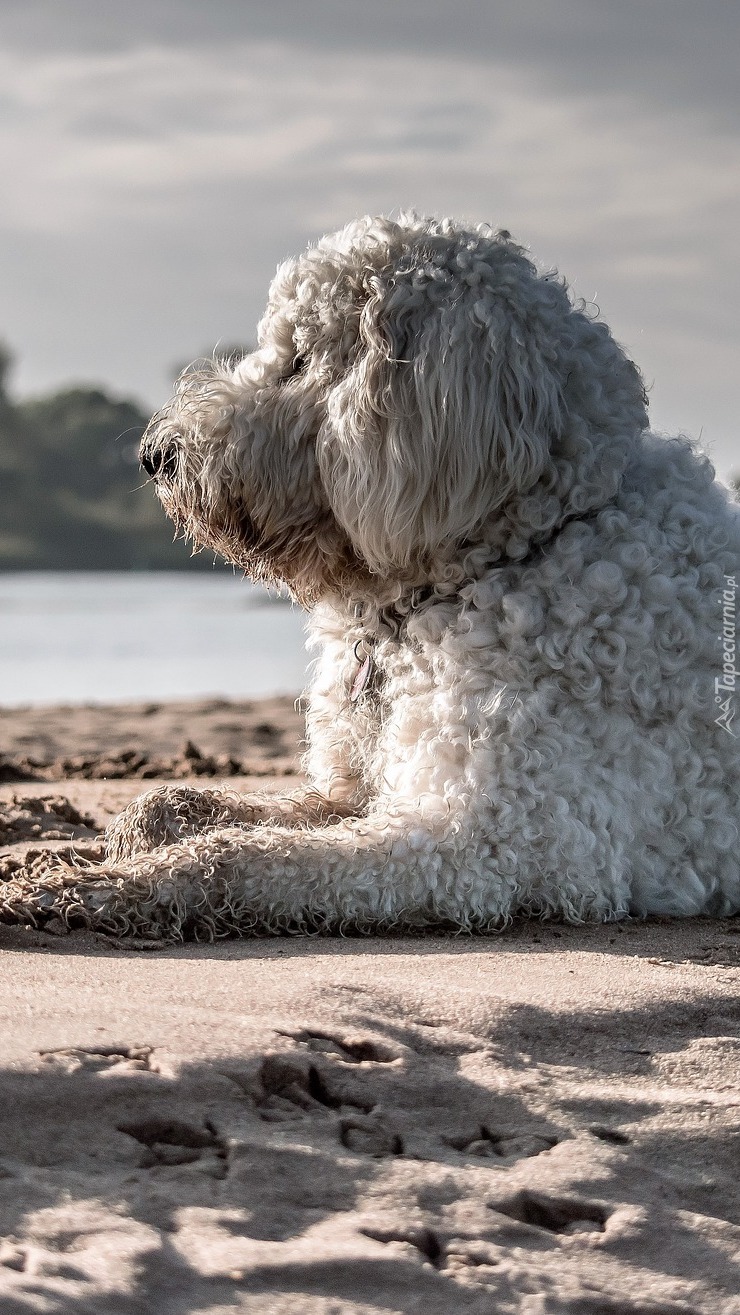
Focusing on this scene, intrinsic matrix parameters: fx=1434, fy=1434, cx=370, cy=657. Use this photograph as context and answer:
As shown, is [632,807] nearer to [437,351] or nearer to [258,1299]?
[437,351]

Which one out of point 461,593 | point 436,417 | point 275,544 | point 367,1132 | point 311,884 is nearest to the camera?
point 367,1132

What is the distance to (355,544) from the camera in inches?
177

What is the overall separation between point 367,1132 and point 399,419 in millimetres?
2285

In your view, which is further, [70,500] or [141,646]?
[70,500]

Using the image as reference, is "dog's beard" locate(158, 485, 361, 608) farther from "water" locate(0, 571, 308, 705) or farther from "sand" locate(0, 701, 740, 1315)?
"water" locate(0, 571, 308, 705)

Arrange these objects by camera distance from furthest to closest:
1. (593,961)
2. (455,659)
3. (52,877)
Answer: (455,659), (52,877), (593,961)

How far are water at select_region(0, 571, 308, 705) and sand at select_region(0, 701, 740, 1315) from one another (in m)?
6.66

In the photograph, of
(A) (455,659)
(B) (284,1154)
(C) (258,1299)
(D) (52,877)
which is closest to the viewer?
(C) (258,1299)

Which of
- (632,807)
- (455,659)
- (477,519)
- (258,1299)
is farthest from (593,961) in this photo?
(258,1299)

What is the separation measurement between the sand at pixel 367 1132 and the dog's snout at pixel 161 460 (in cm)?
162

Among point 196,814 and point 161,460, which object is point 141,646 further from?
point 161,460

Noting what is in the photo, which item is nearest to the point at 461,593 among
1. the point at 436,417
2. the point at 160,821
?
the point at 436,417

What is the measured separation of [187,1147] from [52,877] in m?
1.58

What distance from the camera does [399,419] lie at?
4332 mm
